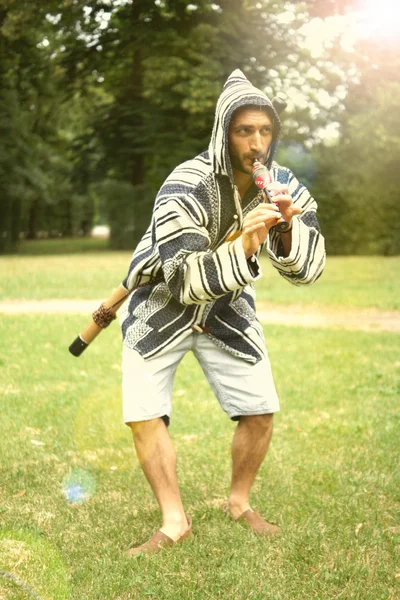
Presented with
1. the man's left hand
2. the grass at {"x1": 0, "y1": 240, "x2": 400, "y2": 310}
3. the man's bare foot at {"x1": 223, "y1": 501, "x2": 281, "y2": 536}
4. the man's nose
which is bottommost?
the grass at {"x1": 0, "y1": 240, "x2": 400, "y2": 310}

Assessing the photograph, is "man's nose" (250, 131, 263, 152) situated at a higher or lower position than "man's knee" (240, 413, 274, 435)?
higher

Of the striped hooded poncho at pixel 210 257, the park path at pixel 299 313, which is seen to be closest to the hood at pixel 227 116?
the striped hooded poncho at pixel 210 257

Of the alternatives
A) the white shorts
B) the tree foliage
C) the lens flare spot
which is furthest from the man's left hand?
the tree foliage

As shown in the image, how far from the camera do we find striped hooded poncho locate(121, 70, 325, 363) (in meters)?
3.09

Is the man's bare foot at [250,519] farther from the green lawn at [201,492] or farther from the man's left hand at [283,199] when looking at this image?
the man's left hand at [283,199]

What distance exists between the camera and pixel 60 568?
3.34 metres

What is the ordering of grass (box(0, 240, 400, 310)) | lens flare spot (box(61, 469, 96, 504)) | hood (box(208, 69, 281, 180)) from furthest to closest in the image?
grass (box(0, 240, 400, 310)) < lens flare spot (box(61, 469, 96, 504)) < hood (box(208, 69, 281, 180))

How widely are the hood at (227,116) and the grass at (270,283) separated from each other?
9381 mm

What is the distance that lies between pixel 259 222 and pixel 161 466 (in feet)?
4.40

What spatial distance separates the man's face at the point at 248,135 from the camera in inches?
128

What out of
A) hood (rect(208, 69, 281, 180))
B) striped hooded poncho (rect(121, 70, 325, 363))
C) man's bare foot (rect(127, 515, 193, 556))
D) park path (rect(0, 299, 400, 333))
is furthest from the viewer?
park path (rect(0, 299, 400, 333))

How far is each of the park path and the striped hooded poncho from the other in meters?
7.08

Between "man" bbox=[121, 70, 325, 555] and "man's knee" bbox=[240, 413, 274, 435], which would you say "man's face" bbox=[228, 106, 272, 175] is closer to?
"man" bbox=[121, 70, 325, 555]

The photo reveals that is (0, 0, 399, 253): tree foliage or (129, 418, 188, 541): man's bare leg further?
(0, 0, 399, 253): tree foliage
